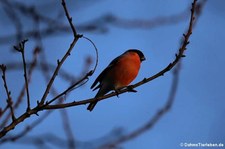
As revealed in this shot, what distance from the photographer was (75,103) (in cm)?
246

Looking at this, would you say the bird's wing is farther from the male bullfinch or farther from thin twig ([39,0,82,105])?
thin twig ([39,0,82,105])

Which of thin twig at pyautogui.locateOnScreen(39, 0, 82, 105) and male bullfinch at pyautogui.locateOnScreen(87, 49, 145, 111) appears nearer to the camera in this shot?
thin twig at pyautogui.locateOnScreen(39, 0, 82, 105)

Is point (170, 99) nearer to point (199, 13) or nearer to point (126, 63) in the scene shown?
point (199, 13)

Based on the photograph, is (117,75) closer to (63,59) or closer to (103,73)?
(103,73)

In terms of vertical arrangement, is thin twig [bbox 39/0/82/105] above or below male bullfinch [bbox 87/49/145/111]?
below

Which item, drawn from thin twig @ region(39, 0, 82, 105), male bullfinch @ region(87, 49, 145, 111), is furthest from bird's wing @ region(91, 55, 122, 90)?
thin twig @ region(39, 0, 82, 105)

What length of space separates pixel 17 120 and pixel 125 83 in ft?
8.43

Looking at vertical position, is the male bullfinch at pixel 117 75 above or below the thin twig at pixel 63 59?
above

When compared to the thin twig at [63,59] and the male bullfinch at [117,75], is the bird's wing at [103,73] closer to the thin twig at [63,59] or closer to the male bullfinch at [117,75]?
the male bullfinch at [117,75]

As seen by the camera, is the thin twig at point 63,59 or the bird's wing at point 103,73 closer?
the thin twig at point 63,59

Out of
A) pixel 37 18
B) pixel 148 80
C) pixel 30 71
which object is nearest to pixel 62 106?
pixel 30 71

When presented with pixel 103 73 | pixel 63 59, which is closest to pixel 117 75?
pixel 103 73

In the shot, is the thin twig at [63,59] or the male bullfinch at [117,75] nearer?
the thin twig at [63,59]

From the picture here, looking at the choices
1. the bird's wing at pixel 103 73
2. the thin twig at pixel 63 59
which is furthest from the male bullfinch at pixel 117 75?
the thin twig at pixel 63 59
